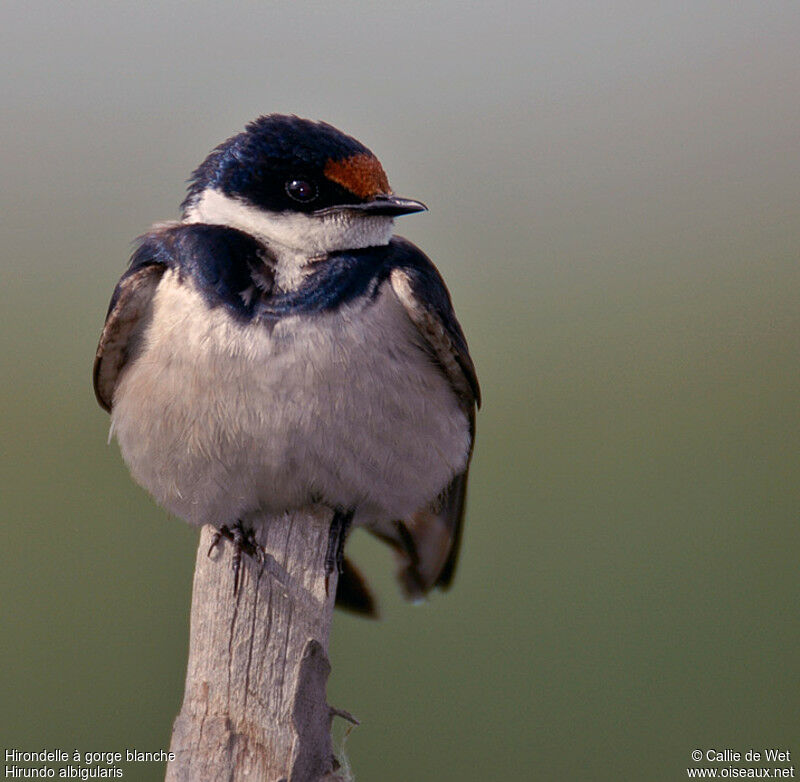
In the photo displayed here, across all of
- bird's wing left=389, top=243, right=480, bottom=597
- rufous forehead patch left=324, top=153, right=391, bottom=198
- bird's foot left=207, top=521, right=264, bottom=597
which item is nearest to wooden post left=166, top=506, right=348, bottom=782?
bird's foot left=207, top=521, right=264, bottom=597

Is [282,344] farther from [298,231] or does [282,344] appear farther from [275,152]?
[275,152]

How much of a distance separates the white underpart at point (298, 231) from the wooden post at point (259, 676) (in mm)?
633

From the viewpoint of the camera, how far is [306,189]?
8.15 feet

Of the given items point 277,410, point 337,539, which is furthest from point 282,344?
point 337,539

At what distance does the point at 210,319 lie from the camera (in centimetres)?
237

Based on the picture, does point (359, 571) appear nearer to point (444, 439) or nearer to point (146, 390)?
point (444, 439)

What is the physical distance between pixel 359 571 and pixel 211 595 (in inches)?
24.0

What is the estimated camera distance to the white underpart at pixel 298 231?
2439 millimetres

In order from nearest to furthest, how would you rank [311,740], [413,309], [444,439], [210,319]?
[311,740] < [210,319] < [413,309] < [444,439]

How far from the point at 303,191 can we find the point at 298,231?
94 mm

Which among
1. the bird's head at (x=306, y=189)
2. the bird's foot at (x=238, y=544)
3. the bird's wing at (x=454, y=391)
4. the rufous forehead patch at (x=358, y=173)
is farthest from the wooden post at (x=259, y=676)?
the rufous forehead patch at (x=358, y=173)

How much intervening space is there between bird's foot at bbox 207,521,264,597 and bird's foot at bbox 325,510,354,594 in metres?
0.15

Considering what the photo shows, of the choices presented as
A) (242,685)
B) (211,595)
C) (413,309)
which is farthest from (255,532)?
(413,309)

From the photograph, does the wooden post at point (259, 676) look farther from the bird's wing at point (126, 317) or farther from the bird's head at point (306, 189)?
the bird's head at point (306, 189)
